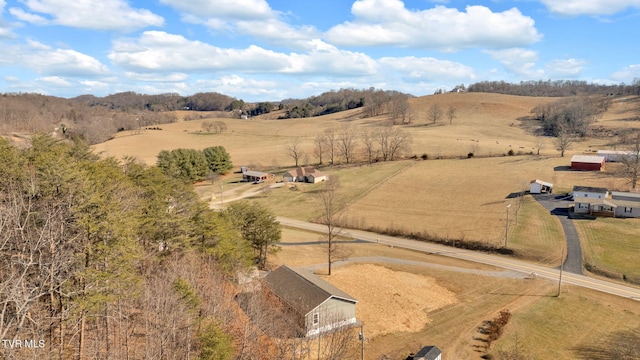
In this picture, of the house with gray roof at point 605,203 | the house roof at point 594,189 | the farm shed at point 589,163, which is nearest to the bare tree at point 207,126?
the farm shed at point 589,163

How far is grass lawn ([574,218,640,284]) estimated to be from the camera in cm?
4406

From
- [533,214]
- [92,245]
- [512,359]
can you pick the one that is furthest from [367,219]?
[92,245]

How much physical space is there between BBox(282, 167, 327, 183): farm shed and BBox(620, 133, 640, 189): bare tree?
196ft

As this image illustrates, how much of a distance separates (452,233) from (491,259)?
8916 mm

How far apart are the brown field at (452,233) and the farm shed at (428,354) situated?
221 cm

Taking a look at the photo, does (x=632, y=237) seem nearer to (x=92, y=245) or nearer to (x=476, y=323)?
(x=476, y=323)

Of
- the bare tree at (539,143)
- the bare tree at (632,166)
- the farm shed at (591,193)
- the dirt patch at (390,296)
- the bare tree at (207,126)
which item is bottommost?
the dirt patch at (390,296)

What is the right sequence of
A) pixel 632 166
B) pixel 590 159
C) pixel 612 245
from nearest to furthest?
pixel 612 245
pixel 632 166
pixel 590 159

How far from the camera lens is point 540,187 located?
236ft

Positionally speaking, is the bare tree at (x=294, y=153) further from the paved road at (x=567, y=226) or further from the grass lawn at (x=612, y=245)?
the grass lawn at (x=612, y=245)

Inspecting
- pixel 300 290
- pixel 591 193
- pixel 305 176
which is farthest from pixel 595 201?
pixel 305 176

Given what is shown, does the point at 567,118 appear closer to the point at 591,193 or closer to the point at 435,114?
the point at 435,114

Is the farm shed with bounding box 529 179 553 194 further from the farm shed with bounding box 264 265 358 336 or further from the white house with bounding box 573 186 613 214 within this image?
the farm shed with bounding box 264 265 358 336

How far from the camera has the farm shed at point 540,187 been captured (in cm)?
7194
